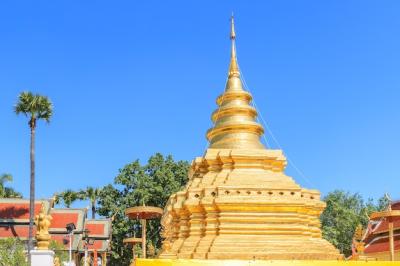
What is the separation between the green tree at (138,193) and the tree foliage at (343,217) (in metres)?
11.5

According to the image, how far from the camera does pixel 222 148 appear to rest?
20672 millimetres

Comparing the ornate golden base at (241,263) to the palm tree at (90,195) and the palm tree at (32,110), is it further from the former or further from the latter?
the palm tree at (90,195)

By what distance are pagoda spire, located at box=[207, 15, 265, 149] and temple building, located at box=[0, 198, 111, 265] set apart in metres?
16.4

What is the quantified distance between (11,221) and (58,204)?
17.5 metres

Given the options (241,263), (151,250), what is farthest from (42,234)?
(151,250)

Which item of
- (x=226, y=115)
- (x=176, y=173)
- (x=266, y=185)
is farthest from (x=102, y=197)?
(x=266, y=185)

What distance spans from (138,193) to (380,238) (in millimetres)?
17928

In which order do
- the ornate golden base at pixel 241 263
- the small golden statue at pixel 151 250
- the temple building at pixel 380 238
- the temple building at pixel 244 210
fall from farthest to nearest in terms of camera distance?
the small golden statue at pixel 151 250, the temple building at pixel 380 238, the temple building at pixel 244 210, the ornate golden base at pixel 241 263

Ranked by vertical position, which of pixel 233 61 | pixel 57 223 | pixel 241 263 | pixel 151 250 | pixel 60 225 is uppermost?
pixel 233 61

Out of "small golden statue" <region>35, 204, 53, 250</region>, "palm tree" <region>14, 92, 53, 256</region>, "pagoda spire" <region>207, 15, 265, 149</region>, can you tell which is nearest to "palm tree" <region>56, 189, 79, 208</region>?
"palm tree" <region>14, 92, 53, 256</region>

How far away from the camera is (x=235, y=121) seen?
2106 cm

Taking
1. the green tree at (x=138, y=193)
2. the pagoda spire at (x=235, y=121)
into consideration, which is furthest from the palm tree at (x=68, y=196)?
the pagoda spire at (x=235, y=121)

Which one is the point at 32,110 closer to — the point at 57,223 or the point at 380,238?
the point at 57,223

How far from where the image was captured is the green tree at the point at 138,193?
42125mm
